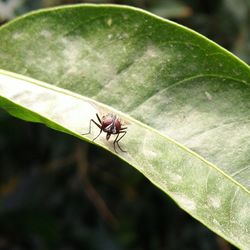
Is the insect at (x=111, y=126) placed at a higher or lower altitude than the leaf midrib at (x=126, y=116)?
lower

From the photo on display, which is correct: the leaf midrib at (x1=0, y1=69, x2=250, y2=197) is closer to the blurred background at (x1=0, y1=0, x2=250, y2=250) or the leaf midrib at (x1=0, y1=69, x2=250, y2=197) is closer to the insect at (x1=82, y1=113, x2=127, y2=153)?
the insect at (x1=82, y1=113, x2=127, y2=153)

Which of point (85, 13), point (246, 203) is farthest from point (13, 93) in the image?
point (246, 203)

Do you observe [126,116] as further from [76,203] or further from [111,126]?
[76,203]

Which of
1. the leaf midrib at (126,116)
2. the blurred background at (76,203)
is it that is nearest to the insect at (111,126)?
the leaf midrib at (126,116)

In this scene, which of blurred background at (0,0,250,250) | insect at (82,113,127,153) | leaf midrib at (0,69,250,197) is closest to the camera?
leaf midrib at (0,69,250,197)

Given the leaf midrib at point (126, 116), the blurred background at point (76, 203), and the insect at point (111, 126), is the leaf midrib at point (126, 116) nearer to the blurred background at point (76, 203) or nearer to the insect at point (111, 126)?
the insect at point (111, 126)

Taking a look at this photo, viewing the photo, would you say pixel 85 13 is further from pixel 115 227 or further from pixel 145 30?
pixel 115 227

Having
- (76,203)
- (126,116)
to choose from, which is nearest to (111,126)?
(126,116)

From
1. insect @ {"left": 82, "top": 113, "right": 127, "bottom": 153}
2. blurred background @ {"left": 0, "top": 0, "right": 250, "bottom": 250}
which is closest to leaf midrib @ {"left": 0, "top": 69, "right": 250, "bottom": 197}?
insect @ {"left": 82, "top": 113, "right": 127, "bottom": 153}
